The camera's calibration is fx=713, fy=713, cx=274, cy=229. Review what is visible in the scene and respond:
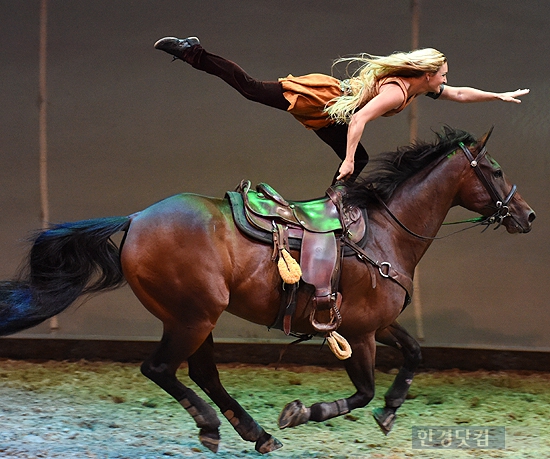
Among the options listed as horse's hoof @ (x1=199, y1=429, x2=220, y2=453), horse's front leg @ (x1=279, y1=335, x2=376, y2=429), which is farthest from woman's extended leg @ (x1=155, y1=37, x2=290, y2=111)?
horse's hoof @ (x1=199, y1=429, x2=220, y2=453)

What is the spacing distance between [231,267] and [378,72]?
1174mm

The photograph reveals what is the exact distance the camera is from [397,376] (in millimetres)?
3744

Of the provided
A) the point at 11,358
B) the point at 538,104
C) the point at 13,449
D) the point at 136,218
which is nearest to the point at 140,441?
the point at 13,449

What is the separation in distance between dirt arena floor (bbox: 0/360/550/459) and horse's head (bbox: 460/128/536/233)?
1.19 m

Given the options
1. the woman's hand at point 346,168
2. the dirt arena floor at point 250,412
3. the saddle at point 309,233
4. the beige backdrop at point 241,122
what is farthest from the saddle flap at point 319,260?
the beige backdrop at point 241,122

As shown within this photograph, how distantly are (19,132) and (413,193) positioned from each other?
3.02 meters

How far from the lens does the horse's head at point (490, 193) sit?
11.3 ft

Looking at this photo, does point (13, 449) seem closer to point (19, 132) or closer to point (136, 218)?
point (136, 218)

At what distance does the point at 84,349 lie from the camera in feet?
17.0

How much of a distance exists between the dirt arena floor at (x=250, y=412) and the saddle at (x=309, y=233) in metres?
0.85

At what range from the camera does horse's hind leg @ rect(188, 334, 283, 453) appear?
3.35 meters

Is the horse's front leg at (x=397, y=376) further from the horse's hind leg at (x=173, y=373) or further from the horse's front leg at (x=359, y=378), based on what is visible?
the horse's hind leg at (x=173, y=373)

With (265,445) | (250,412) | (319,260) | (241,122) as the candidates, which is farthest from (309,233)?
(241,122)

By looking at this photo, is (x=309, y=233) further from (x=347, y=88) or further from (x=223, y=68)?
(x=223, y=68)
